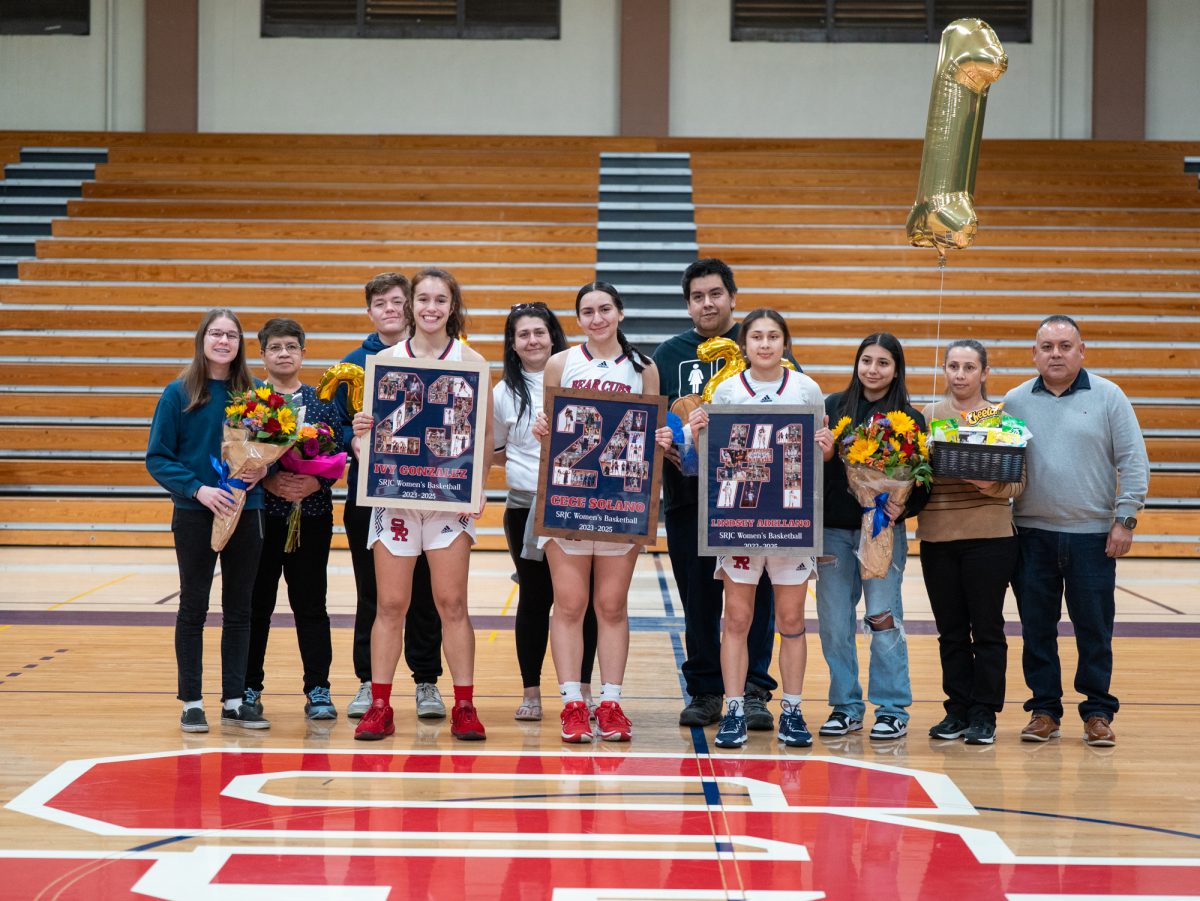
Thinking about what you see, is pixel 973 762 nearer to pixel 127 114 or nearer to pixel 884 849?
pixel 884 849

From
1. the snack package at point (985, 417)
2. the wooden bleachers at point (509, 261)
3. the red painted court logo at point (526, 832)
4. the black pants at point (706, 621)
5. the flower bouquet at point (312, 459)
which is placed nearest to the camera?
the red painted court logo at point (526, 832)

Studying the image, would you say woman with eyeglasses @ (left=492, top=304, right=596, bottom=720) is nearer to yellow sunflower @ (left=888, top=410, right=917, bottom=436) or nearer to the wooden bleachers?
yellow sunflower @ (left=888, top=410, right=917, bottom=436)

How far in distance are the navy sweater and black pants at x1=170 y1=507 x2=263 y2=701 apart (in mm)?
62

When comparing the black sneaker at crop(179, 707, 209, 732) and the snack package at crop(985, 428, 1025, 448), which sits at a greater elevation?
the snack package at crop(985, 428, 1025, 448)

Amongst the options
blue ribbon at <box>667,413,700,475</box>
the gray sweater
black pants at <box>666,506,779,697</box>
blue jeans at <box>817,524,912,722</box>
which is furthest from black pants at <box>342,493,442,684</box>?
the gray sweater

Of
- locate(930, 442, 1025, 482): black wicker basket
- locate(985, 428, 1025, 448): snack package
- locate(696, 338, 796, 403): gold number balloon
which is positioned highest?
locate(696, 338, 796, 403): gold number balloon

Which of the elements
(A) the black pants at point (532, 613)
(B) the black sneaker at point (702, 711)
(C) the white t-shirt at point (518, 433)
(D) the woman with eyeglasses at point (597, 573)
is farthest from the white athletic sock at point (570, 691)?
(C) the white t-shirt at point (518, 433)

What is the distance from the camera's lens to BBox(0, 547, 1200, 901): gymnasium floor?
9.07 feet

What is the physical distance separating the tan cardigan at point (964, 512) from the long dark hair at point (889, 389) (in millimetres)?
123

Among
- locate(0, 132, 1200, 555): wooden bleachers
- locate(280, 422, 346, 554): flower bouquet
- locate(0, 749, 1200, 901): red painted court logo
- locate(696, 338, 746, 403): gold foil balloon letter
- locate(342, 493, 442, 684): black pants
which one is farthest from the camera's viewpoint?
locate(0, 132, 1200, 555): wooden bleachers

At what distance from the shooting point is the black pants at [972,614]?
401 centimetres

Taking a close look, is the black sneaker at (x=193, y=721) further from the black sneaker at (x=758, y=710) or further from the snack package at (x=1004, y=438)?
the snack package at (x=1004, y=438)

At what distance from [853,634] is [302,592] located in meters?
1.80

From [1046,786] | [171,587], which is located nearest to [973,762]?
[1046,786]
